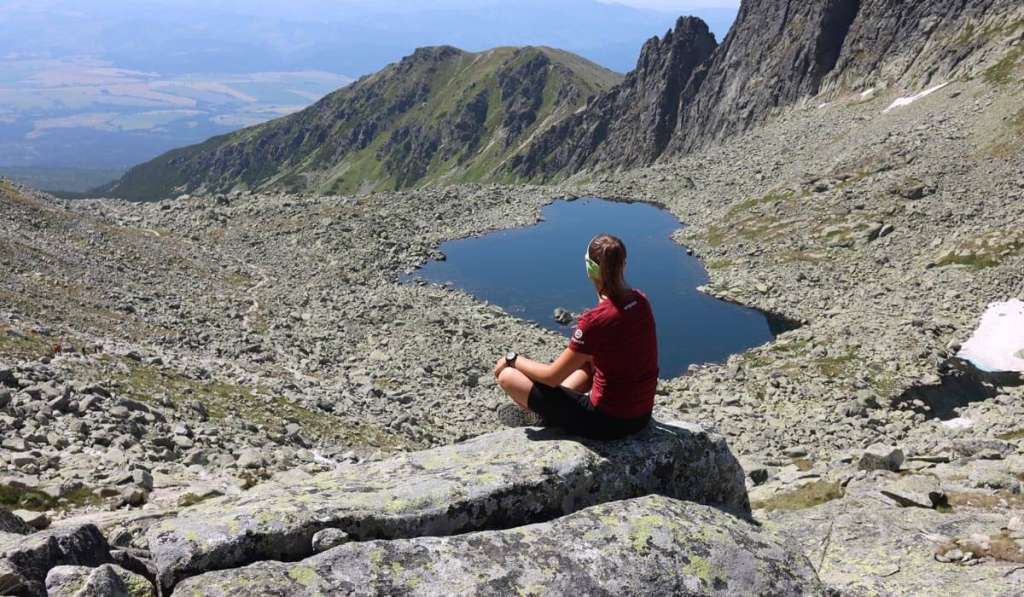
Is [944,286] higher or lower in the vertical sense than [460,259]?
higher

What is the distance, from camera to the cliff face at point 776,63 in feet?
298

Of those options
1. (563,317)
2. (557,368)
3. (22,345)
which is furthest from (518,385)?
(563,317)

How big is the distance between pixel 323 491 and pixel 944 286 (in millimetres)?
42072

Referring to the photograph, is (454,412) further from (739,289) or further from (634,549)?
(739,289)

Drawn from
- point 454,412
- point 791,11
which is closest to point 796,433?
point 454,412

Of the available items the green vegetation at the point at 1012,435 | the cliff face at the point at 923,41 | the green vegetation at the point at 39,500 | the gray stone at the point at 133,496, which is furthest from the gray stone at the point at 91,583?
the cliff face at the point at 923,41

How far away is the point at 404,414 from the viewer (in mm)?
29938

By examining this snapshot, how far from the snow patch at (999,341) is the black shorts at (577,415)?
2934cm

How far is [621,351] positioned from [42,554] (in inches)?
296

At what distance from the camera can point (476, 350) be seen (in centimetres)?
4247

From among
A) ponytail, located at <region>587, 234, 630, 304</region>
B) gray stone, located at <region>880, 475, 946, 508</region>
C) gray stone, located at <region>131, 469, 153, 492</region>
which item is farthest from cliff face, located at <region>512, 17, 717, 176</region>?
ponytail, located at <region>587, 234, 630, 304</region>

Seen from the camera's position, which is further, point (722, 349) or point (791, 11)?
point (791, 11)

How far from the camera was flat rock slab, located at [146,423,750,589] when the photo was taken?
27.3ft

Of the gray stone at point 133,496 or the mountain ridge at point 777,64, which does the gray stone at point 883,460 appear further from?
the mountain ridge at point 777,64
